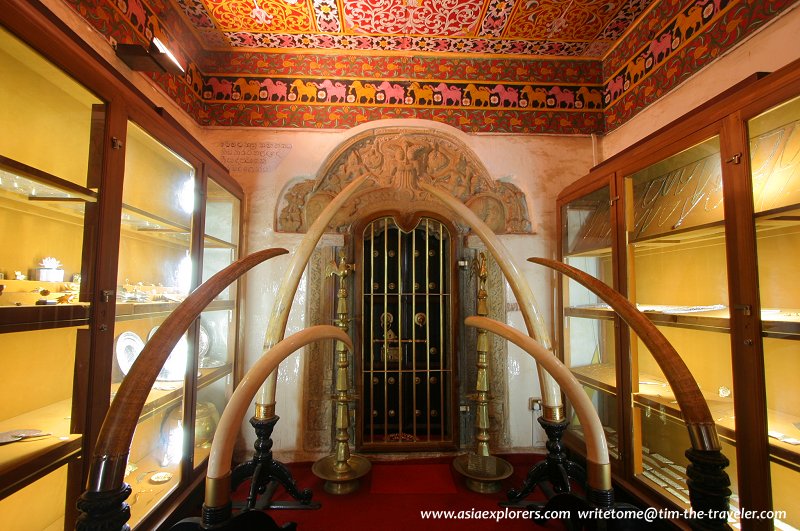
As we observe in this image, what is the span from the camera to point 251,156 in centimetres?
277

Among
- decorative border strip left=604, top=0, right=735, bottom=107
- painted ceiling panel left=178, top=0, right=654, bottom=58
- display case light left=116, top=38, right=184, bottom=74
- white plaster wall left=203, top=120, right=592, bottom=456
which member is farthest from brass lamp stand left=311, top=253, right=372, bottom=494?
decorative border strip left=604, top=0, right=735, bottom=107

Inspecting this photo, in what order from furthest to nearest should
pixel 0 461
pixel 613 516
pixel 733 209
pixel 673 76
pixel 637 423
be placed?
1. pixel 673 76
2. pixel 637 423
3. pixel 733 209
4. pixel 0 461
5. pixel 613 516

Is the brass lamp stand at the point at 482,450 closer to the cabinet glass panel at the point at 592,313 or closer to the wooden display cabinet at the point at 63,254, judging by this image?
the cabinet glass panel at the point at 592,313

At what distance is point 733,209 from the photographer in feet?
4.65

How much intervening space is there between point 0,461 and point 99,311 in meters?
0.50

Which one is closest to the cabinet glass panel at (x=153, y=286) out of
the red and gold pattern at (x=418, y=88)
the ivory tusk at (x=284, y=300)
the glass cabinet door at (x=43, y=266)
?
the glass cabinet door at (x=43, y=266)

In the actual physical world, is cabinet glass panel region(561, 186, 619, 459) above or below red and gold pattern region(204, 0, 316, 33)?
below

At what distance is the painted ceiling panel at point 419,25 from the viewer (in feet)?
7.79

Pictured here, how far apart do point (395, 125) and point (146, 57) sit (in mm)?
1613

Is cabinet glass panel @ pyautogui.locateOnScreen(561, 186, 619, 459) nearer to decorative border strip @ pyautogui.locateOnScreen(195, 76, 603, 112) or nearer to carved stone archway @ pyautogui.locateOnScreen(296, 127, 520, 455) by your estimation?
carved stone archway @ pyautogui.locateOnScreen(296, 127, 520, 455)

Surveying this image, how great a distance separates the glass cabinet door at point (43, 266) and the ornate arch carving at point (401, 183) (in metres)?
1.45

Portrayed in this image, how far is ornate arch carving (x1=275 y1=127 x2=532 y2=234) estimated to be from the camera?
275cm

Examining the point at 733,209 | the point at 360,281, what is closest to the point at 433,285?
the point at 360,281

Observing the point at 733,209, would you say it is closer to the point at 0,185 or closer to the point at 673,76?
the point at 673,76
